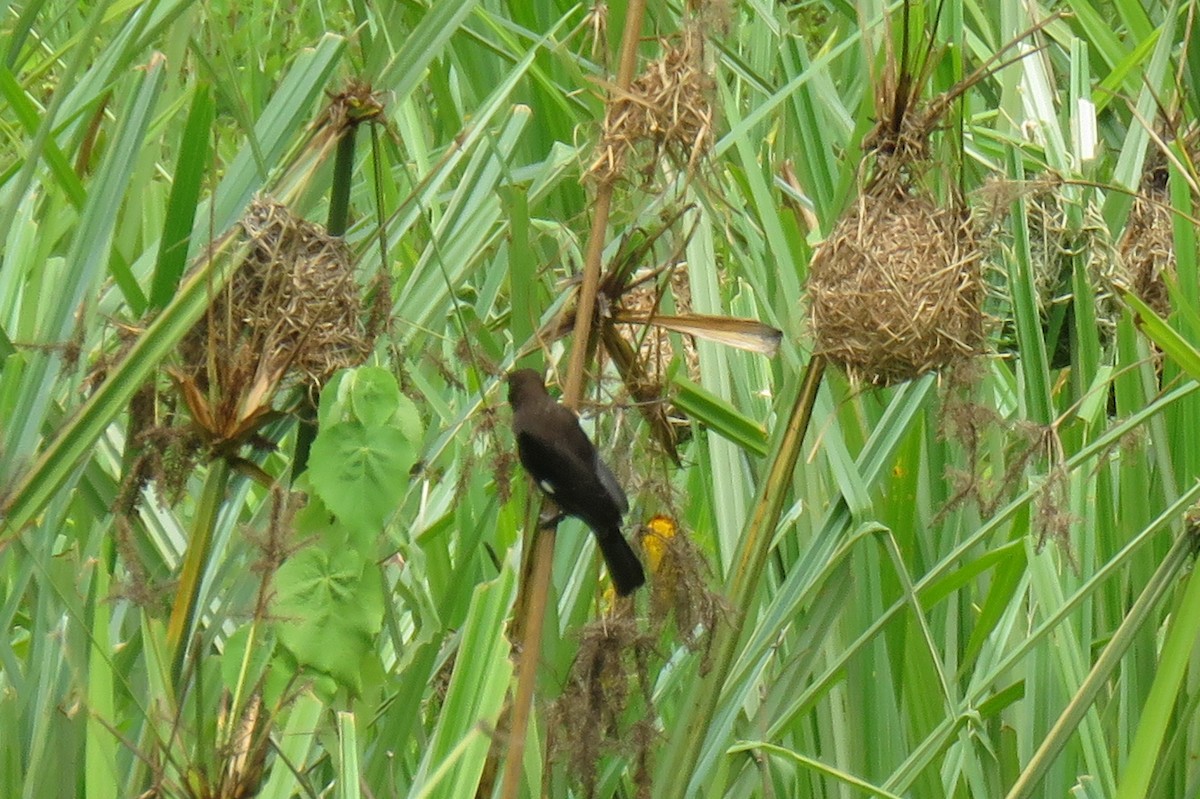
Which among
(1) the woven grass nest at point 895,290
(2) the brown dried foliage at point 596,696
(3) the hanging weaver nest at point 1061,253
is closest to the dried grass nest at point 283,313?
(2) the brown dried foliage at point 596,696

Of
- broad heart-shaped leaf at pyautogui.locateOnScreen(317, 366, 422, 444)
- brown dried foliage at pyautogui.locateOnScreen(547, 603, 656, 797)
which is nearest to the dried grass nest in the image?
broad heart-shaped leaf at pyautogui.locateOnScreen(317, 366, 422, 444)

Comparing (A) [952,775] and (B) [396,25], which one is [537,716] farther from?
(B) [396,25]

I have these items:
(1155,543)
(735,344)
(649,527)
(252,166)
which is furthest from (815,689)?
(252,166)

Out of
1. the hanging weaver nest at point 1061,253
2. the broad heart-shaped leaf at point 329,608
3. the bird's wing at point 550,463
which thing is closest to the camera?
the broad heart-shaped leaf at point 329,608

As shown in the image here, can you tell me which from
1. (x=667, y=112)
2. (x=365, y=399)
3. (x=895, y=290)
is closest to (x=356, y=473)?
(x=365, y=399)

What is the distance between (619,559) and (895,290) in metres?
0.44

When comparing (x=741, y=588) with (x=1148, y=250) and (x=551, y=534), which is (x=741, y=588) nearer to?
(x=551, y=534)

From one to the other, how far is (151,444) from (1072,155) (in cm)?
159

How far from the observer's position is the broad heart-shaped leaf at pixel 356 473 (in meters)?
1.48

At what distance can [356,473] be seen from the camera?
1484 millimetres

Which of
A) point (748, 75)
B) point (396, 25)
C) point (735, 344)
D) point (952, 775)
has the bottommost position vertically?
point (952, 775)

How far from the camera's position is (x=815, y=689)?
5.88 ft

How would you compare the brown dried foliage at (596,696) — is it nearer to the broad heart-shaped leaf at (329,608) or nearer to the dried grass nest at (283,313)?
the broad heart-shaped leaf at (329,608)

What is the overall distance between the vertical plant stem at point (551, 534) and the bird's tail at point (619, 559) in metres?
0.19
